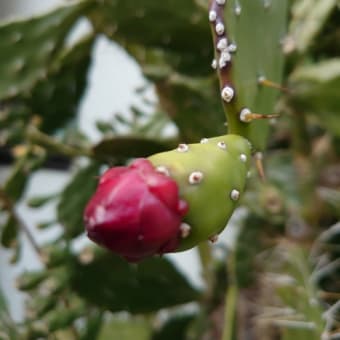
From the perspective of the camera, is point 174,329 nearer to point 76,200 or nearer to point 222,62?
point 76,200

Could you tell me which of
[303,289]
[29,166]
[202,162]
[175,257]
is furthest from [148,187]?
[175,257]

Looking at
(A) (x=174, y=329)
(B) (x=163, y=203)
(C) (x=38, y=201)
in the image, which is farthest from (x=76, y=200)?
(B) (x=163, y=203)

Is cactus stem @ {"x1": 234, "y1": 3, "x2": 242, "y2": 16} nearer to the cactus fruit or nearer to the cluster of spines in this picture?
the cluster of spines

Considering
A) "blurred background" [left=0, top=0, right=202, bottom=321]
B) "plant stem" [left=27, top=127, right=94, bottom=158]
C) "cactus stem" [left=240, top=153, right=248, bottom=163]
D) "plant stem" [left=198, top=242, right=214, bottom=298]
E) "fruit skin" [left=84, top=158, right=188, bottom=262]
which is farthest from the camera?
"blurred background" [left=0, top=0, right=202, bottom=321]

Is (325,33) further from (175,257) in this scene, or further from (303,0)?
(175,257)

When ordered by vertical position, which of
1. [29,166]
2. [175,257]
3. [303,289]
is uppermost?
[29,166]

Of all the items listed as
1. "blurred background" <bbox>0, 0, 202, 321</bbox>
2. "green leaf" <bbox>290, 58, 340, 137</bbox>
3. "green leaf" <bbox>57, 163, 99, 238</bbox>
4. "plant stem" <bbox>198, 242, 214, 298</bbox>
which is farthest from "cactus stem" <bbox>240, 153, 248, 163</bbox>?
"blurred background" <bbox>0, 0, 202, 321</bbox>
